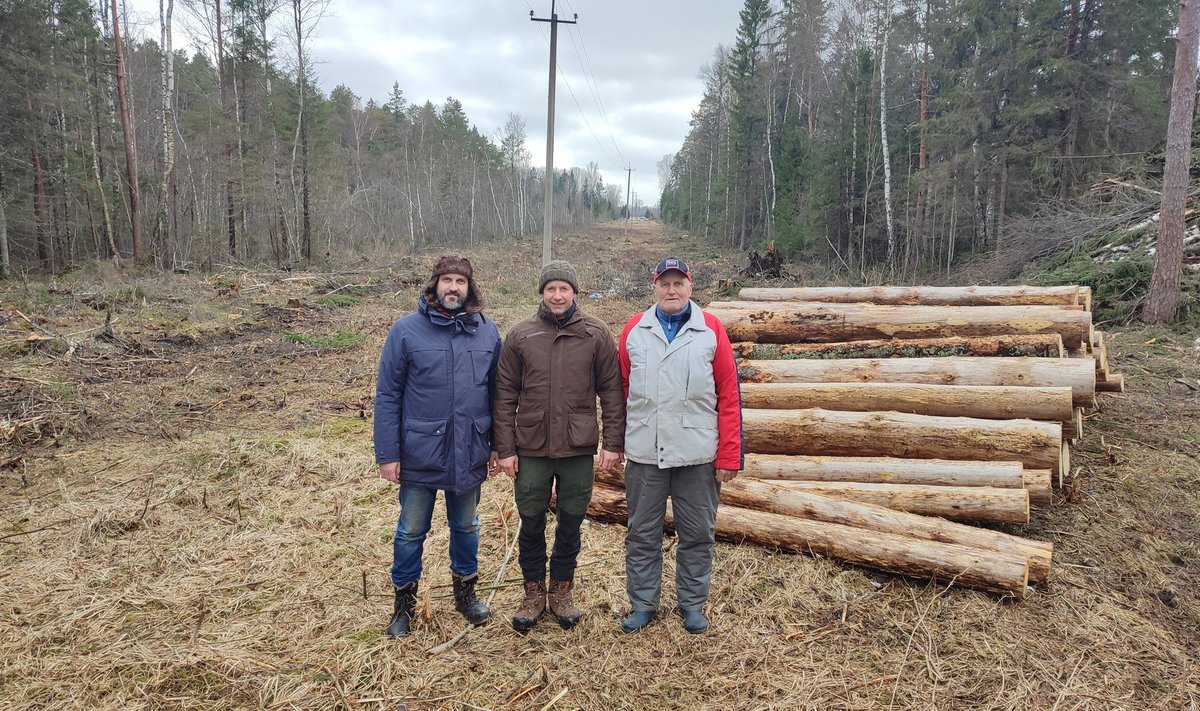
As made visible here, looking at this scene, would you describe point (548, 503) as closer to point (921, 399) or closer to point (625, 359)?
point (625, 359)

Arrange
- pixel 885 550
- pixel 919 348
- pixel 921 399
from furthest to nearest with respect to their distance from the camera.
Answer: pixel 919 348 < pixel 921 399 < pixel 885 550

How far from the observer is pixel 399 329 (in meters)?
3.17

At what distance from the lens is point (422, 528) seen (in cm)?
332

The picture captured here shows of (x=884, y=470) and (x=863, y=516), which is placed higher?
(x=884, y=470)

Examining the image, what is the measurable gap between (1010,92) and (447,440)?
2225cm

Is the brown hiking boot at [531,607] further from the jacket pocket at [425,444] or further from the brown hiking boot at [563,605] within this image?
the jacket pocket at [425,444]

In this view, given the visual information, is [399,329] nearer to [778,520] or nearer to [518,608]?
[518,608]

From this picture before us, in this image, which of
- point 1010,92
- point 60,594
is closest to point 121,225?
point 60,594

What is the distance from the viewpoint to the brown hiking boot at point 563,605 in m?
3.51

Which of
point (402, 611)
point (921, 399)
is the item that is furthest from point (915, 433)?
point (402, 611)

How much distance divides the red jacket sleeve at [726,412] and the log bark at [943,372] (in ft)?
9.88

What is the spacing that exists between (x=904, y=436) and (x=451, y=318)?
12.7ft

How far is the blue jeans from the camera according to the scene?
3.26m

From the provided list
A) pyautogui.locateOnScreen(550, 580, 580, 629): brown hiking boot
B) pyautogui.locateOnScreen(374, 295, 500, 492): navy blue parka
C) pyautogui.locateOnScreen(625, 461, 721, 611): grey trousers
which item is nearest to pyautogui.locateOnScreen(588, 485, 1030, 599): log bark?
pyautogui.locateOnScreen(625, 461, 721, 611): grey trousers
